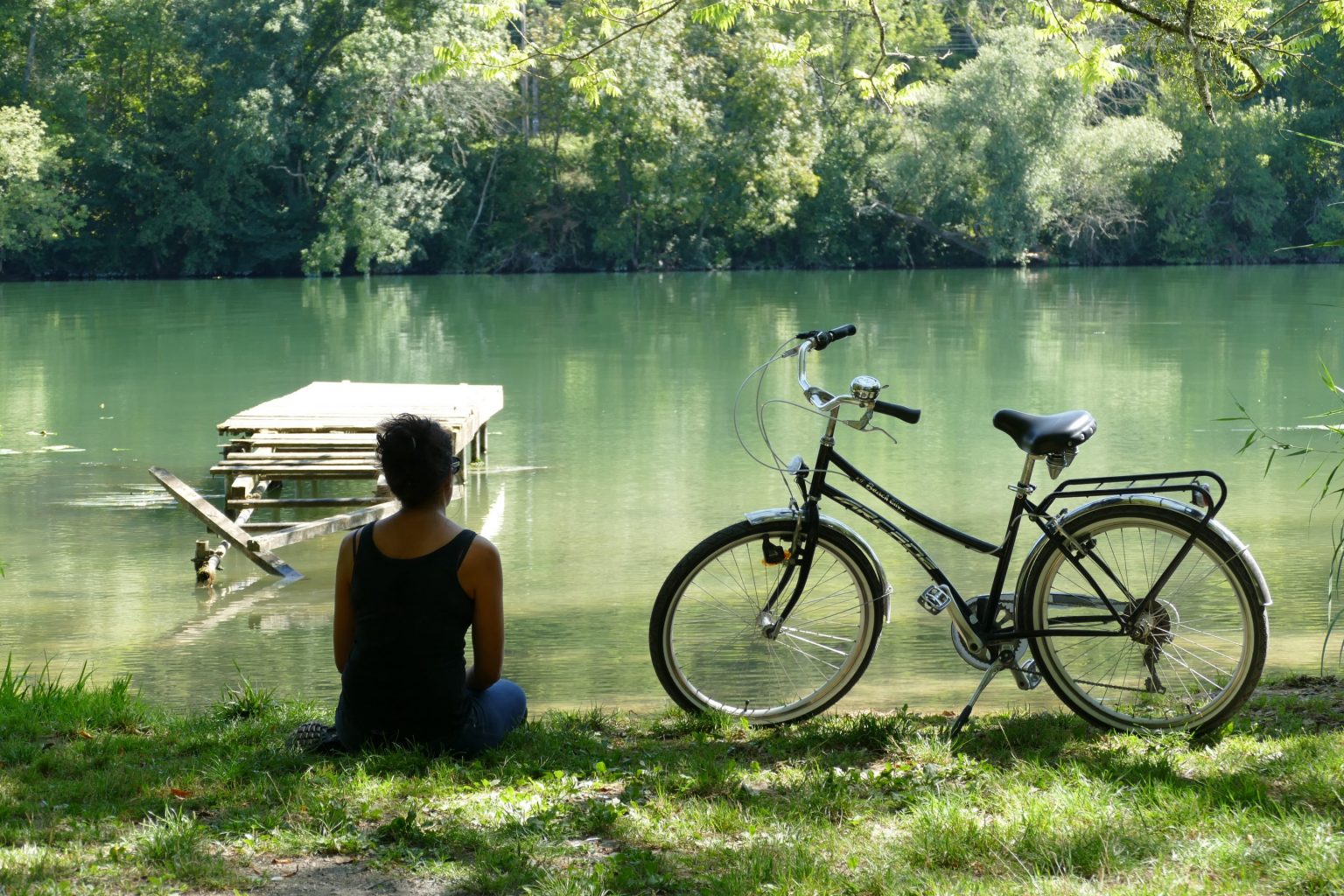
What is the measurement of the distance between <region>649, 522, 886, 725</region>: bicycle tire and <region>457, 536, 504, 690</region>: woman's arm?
0.54m

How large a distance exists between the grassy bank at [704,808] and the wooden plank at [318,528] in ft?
12.3

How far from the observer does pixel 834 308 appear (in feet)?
97.3

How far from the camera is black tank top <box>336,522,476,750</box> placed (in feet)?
12.6

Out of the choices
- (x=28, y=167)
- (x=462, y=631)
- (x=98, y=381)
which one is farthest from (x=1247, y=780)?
(x=28, y=167)

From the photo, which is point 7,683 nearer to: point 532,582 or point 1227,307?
point 532,582

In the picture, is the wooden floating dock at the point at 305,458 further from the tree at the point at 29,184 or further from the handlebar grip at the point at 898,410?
the tree at the point at 29,184

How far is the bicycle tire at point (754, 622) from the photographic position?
170 inches

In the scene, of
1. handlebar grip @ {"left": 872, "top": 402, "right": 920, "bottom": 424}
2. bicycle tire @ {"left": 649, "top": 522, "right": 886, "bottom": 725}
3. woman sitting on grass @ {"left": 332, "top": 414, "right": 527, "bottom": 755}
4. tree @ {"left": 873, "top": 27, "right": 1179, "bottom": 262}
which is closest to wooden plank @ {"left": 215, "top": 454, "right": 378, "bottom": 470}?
bicycle tire @ {"left": 649, "top": 522, "right": 886, "bottom": 725}

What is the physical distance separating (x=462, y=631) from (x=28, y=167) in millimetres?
40164

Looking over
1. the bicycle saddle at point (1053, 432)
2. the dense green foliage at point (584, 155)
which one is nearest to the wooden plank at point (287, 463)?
the bicycle saddle at point (1053, 432)

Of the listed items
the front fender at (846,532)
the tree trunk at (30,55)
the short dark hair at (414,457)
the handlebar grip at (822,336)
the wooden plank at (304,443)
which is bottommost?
the wooden plank at (304,443)

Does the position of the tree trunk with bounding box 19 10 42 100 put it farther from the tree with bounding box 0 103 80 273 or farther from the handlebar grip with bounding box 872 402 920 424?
the handlebar grip with bounding box 872 402 920 424

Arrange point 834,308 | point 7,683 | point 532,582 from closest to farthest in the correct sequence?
point 7,683
point 532,582
point 834,308

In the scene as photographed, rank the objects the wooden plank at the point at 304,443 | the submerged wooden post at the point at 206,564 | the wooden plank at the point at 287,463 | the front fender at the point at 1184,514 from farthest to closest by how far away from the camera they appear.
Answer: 1. the wooden plank at the point at 304,443
2. the wooden plank at the point at 287,463
3. the submerged wooden post at the point at 206,564
4. the front fender at the point at 1184,514
